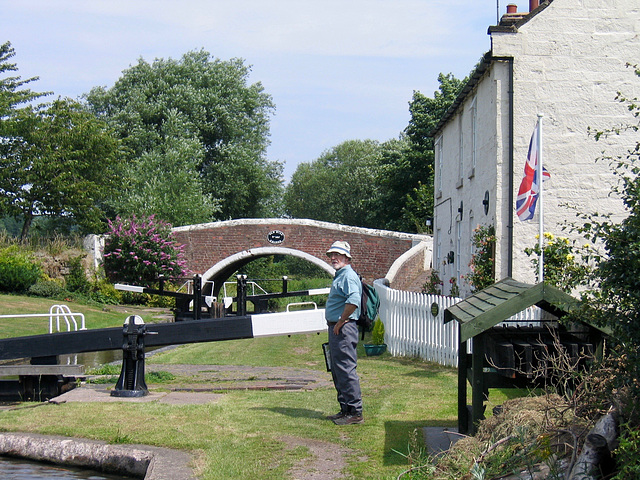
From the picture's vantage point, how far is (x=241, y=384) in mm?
9984

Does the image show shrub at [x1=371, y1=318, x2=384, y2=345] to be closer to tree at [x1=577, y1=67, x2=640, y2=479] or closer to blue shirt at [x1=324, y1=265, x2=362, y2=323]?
blue shirt at [x1=324, y1=265, x2=362, y2=323]

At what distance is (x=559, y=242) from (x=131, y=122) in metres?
33.4

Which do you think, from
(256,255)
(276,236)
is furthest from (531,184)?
(256,255)

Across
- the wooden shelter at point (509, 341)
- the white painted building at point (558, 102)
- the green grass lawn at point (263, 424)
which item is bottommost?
the green grass lawn at point (263, 424)

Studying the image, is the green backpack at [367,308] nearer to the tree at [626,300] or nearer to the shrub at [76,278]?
the tree at [626,300]

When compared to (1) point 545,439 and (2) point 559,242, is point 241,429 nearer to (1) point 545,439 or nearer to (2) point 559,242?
(1) point 545,439

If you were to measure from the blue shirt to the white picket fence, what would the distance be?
4673 millimetres

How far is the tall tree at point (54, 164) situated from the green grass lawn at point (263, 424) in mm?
20011

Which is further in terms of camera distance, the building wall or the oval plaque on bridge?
the oval plaque on bridge

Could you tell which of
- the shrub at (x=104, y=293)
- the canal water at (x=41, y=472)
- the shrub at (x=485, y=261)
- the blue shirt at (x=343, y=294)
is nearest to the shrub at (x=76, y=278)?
the shrub at (x=104, y=293)

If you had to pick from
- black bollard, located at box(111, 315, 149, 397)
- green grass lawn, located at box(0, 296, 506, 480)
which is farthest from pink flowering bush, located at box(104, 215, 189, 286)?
black bollard, located at box(111, 315, 149, 397)

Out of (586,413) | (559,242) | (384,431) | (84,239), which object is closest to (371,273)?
(84,239)

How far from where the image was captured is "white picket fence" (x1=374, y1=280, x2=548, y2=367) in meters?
12.2

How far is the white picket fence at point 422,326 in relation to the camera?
39.9 feet
